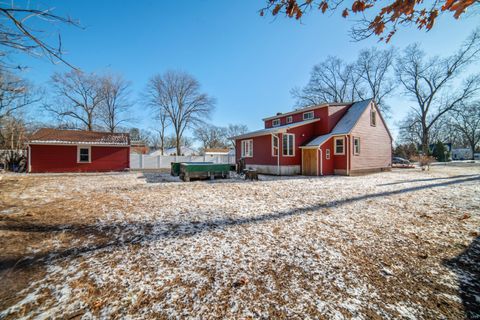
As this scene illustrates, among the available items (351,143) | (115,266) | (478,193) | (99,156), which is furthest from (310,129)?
(99,156)

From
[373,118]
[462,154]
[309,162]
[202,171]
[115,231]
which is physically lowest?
[115,231]

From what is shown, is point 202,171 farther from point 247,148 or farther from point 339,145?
point 339,145

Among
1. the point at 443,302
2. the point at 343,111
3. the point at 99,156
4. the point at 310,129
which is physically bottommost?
the point at 443,302

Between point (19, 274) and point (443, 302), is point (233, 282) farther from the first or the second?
point (19, 274)

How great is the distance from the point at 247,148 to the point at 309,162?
5.85 meters

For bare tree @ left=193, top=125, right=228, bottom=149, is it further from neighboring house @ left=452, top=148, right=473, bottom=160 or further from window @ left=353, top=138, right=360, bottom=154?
neighboring house @ left=452, top=148, right=473, bottom=160

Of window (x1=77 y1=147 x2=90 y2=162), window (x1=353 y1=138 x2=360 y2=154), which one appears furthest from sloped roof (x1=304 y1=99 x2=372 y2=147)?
window (x1=77 y1=147 x2=90 y2=162)

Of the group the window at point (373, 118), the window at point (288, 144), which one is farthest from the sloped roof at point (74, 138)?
the window at point (373, 118)

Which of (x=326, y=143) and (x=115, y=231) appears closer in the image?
(x=115, y=231)

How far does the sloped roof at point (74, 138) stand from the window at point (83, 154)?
0.65 metres

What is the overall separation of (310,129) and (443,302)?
50.3 feet

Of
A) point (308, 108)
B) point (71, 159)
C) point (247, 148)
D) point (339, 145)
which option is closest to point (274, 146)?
point (247, 148)

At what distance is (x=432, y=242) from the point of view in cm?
386

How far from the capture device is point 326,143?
50.1ft
